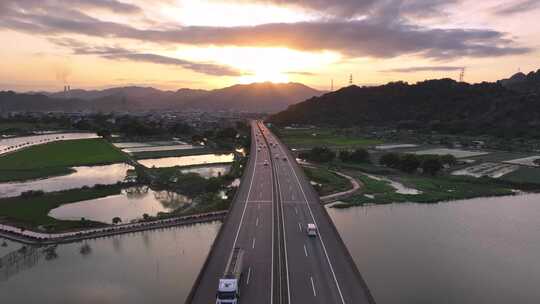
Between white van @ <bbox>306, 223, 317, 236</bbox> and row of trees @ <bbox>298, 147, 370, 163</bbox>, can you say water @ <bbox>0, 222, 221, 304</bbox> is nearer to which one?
white van @ <bbox>306, 223, 317, 236</bbox>

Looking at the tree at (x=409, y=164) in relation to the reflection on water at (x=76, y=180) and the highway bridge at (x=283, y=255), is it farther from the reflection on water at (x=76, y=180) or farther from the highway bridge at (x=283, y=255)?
the reflection on water at (x=76, y=180)

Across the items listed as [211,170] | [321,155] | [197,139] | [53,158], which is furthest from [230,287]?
[197,139]

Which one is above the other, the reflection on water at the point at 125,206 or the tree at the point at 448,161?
the tree at the point at 448,161

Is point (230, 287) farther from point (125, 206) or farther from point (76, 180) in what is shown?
point (76, 180)

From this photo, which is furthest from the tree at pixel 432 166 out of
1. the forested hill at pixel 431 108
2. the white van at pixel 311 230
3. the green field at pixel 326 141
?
the forested hill at pixel 431 108

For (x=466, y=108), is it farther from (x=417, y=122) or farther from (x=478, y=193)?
(x=478, y=193)

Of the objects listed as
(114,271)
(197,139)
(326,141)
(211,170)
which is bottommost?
(114,271)
